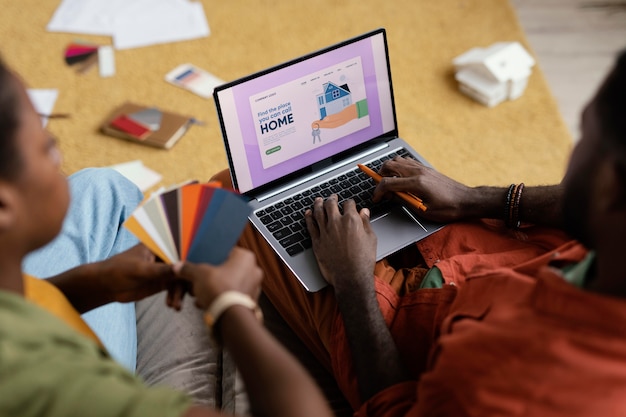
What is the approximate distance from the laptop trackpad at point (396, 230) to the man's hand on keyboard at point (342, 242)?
0.09m

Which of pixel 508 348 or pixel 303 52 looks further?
pixel 303 52

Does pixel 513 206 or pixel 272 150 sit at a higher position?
pixel 272 150

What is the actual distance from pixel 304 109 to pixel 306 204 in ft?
0.68

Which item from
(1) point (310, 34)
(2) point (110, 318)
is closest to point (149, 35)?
(1) point (310, 34)

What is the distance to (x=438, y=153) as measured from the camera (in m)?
2.35

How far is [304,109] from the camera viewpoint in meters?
1.51

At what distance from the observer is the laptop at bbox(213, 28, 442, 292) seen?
4.71 ft

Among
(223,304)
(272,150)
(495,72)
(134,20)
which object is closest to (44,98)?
(134,20)

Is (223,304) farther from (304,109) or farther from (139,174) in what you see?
(139,174)

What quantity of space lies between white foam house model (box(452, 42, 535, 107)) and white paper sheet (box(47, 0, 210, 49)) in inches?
41.6

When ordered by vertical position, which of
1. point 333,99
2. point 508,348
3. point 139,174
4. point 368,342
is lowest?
point 139,174

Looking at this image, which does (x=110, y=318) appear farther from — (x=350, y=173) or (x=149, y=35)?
(x=149, y=35)

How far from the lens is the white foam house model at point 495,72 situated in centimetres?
245

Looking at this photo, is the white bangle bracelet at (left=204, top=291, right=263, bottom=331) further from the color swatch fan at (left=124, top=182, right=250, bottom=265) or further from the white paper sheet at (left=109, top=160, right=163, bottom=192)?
the white paper sheet at (left=109, top=160, right=163, bottom=192)
